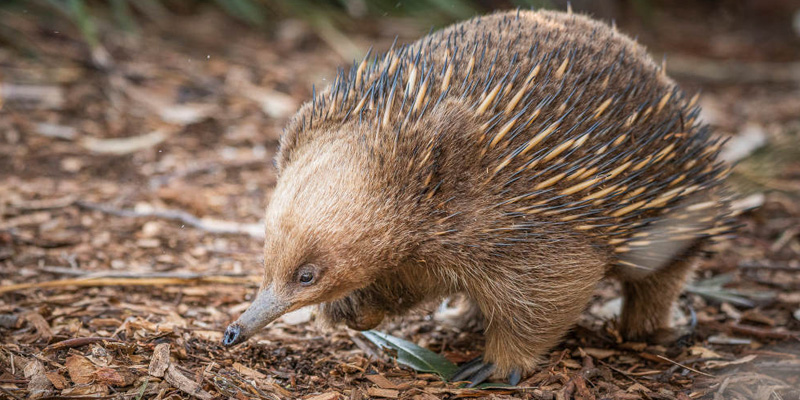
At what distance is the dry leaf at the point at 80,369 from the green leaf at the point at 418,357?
130 centimetres

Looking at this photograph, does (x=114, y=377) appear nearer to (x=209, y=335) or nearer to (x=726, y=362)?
(x=209, y=335)

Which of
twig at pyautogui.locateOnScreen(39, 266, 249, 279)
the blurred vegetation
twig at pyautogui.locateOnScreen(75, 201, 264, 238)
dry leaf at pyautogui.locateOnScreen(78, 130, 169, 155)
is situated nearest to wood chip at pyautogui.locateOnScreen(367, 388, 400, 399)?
twig at pyautogui.locateOnScreen(39, 266, 249, 279)

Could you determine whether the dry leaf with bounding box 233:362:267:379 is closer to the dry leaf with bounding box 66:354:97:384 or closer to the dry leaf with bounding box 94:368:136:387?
the dry leaf with bounding box 94:368:136:387

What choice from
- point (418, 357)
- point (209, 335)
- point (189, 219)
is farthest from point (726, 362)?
point (189, 219)

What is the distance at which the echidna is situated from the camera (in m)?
2.81

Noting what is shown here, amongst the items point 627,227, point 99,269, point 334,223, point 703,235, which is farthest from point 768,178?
point 99,269

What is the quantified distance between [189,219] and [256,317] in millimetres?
2217

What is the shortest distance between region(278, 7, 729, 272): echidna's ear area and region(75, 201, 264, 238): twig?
1822mm

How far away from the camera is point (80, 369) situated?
9.44 feet

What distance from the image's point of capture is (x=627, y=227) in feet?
10.4

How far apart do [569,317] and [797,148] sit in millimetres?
2907

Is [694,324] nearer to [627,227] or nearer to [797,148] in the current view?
[627,227]

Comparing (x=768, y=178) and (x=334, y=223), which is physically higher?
(x=768, y=178)

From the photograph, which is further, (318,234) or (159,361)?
(159,361)
